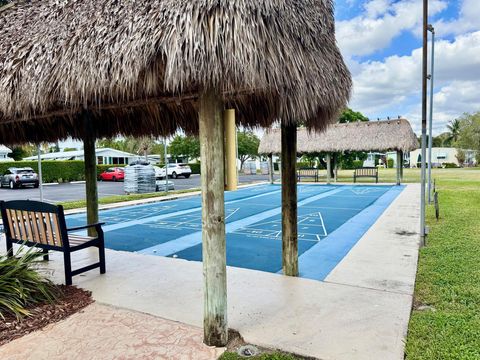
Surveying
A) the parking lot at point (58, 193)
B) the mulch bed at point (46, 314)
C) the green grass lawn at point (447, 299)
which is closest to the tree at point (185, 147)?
the parking lot at point (58, 193)

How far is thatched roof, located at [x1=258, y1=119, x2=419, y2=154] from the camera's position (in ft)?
72.4

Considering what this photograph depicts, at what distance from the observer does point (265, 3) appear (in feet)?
9.10

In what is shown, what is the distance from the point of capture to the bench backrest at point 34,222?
4.26m

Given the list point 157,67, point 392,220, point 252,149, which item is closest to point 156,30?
point 157,67

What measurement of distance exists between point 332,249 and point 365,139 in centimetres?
1839

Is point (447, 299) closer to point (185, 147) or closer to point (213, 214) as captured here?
point (213, 214)

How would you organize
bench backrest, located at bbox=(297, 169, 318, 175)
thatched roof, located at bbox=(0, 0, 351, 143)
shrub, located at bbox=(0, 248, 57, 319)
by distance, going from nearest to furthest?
thatched roof, located at bbox=(0, 0, 351, 143) → shrub, located at bbox=(0, 248, 57, 319) → bench backrest, located at bbox=(297, 169, 318, 175)

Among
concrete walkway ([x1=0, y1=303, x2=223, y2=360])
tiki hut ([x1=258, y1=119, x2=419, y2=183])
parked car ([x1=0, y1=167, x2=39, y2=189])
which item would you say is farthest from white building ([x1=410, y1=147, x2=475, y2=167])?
concrete walkway ([x1=0, y1=303, x2=223, y2=360])

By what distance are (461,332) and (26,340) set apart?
405 cm

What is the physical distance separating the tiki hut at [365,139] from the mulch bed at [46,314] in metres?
19.7

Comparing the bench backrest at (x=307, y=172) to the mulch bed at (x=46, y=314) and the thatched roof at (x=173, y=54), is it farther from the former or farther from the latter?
the mulch bed at (x=46, y=314)

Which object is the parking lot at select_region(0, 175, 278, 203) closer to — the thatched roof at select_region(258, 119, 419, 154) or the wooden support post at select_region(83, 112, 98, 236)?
the thatched roof at select_region(258, 119, 419, 154)

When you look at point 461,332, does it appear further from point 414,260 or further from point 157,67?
point 157,67

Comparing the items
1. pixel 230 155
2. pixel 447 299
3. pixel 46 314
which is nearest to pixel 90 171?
pixel 46 314
